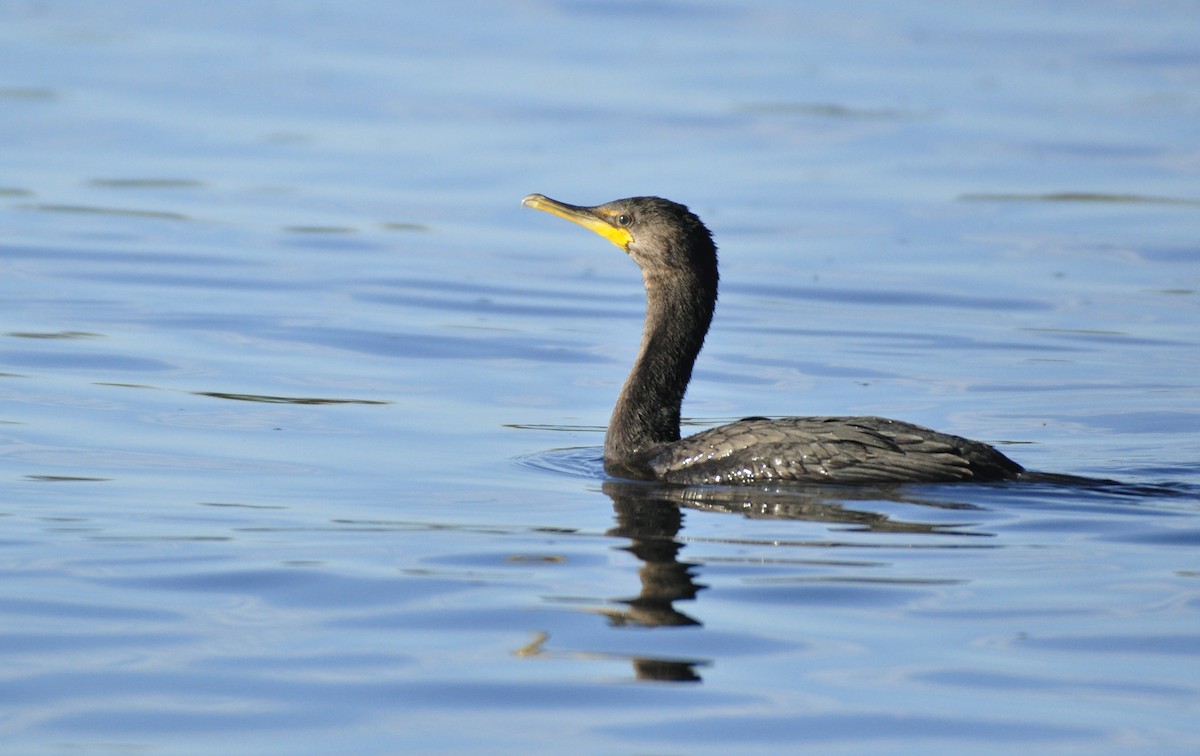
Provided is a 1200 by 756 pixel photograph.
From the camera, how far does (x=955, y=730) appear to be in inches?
247

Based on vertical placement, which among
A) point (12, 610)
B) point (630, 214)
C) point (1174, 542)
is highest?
point (630, 214)

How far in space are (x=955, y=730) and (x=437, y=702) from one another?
163cm

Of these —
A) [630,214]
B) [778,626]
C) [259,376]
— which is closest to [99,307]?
[259,376]

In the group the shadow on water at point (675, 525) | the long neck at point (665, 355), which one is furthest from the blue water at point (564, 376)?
the long neck at point (665, 355)

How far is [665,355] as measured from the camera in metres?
11.0

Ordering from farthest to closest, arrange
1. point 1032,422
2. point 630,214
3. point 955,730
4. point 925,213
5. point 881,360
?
point 925,213, point 881,360, point 1032,422, point 630,214, point 955,730

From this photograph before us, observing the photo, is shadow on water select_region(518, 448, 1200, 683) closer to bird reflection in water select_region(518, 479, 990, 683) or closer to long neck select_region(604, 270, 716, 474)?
bird reflection in water select_region(518, 479, 990, 683)

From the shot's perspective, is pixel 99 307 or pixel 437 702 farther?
pixel 99 307

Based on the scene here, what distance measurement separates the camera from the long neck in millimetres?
10820

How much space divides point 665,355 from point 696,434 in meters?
0.73

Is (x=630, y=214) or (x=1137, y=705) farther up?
(x=630, y=214)

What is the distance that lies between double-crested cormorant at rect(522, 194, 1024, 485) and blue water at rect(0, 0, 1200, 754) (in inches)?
8.5

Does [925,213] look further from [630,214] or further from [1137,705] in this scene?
[1137,705]

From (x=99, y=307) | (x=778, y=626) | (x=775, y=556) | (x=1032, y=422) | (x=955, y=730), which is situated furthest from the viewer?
(x=99, y=307)
